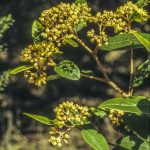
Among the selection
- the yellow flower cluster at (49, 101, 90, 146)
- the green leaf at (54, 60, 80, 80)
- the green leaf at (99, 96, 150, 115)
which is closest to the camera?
the green leaf at (99, 96, 150, 115)

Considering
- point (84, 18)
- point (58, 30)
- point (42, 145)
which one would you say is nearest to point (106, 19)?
point (84, 18)

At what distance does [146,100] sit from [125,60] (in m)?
5.13

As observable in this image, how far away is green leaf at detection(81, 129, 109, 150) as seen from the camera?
5.31 feet

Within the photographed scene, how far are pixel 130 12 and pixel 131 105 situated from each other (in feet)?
1.33

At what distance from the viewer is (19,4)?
6660mm

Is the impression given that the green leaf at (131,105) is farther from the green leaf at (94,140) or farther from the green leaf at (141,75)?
the green leaf at (141,75)

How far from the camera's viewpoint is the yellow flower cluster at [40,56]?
5.34 ft

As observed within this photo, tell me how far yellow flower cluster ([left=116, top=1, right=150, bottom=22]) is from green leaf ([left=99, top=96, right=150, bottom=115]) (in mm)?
364

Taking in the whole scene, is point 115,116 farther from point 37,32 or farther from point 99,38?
point 37,32

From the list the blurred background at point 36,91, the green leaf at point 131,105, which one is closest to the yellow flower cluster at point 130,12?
the green leaf at point 131,105

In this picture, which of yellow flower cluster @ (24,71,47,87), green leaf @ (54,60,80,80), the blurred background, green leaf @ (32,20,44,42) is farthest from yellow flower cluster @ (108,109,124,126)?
the blurred background

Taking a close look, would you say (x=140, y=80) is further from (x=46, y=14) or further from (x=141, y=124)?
(x=46, y=14)

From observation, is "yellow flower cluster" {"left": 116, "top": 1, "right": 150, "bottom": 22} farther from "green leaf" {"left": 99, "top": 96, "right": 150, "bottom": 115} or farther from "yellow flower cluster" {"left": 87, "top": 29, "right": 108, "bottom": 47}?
"green leaf" {"left": 99, "top": 96, "right": 150, "bottom": 115}

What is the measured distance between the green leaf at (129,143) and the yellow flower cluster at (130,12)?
19.9 inches
